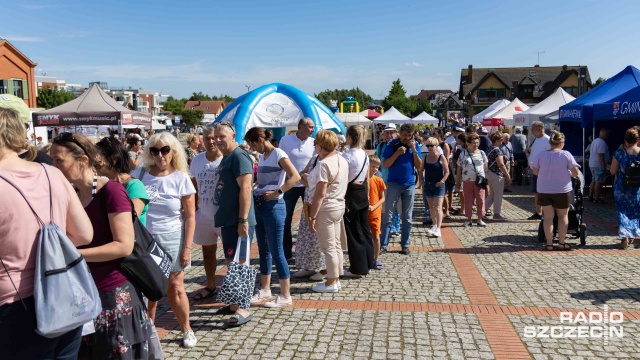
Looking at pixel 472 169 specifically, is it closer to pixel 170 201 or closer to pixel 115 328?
pixel 170 201

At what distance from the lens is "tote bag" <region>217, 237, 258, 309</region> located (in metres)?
4.65

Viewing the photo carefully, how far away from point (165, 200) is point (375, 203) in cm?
331

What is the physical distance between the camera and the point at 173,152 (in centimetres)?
432

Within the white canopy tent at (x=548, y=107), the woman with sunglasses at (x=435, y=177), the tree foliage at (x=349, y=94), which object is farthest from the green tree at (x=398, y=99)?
the woman with sunglasses at (x=435, y=177)

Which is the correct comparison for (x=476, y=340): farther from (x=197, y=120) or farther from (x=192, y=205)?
(x=197, y=120)

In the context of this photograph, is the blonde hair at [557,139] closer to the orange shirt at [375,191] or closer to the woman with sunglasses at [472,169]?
the woman with sunglasses at [472,169]

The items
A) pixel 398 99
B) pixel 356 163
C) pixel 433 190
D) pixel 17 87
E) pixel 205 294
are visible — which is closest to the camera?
pixel 205 294

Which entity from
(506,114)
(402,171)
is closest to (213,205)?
(402,171)

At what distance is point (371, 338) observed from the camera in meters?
4.62

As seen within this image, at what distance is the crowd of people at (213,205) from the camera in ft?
7.35

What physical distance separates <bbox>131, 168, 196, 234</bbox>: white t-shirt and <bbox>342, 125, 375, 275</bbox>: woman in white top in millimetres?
2466

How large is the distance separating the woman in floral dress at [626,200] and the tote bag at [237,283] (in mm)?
5928

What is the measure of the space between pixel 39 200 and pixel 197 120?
353 ft

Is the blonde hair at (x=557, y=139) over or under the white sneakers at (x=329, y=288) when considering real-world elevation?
over
